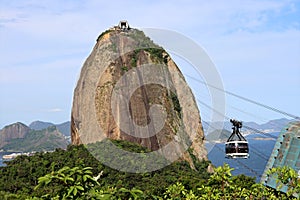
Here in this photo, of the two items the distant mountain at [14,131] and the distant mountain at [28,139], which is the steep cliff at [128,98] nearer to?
the distant mountain at [28,139]

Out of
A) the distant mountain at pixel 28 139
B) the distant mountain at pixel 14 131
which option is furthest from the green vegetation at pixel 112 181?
the distant mountain at pixel 14 131

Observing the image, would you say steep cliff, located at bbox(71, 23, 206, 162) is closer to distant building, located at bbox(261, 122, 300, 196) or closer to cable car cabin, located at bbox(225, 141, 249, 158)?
cable car cabin, located at bbox(225, 141, 249, 158)

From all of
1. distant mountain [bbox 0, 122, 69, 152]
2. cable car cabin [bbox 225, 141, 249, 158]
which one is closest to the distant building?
cable car cabin [bbox 225, 141, 249, 158]

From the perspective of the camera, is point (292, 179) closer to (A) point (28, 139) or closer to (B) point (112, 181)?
(B) point (112, 181)

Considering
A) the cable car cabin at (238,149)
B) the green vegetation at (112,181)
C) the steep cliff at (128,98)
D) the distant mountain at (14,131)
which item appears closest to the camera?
the green vegetation at (112,181)

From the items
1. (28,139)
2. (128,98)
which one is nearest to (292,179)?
(128,98)

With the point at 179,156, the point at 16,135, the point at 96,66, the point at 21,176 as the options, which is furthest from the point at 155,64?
the point at 16,135
